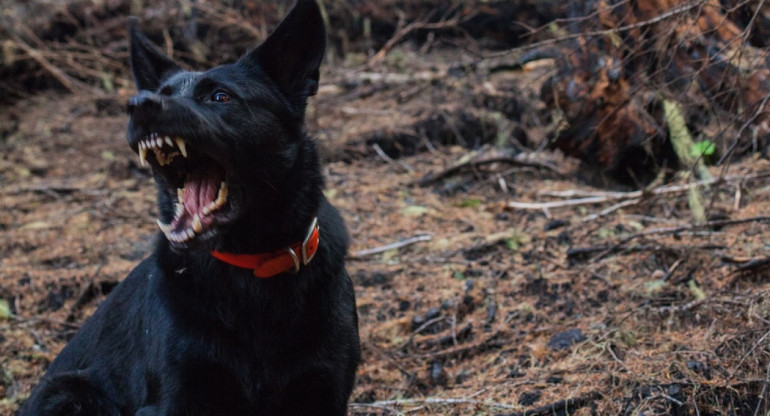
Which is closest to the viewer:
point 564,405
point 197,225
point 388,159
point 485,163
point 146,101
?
point 146,101

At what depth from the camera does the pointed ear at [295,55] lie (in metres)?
3.00

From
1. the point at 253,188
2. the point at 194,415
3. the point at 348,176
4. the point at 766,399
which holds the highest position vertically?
the point at 253,188

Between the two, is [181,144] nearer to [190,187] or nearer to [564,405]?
[190,187]

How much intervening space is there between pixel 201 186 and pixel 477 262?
3084 mm

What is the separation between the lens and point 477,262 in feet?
17.6

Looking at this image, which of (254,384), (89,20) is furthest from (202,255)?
(89,20)

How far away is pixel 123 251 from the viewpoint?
6113mm

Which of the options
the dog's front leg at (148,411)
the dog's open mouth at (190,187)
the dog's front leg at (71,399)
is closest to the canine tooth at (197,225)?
the dog's open mouth at (190,187)

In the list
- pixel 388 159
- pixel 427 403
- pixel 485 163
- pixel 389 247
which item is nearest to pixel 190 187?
pixel 427 403

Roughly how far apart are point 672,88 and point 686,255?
169 centimetres

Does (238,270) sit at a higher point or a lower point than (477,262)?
higher

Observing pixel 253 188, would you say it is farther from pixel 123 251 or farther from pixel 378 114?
pixel 378 114

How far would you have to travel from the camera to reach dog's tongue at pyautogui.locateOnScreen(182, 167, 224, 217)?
107 inches

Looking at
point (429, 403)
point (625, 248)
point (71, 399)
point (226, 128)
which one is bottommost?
point (429, 403)
